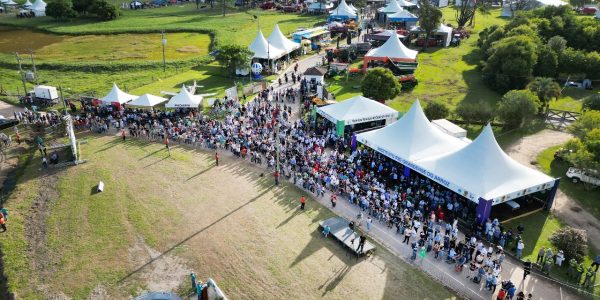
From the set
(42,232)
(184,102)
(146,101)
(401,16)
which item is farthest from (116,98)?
(401,16)

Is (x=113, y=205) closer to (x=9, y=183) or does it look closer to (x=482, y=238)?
(x=9, y=183)

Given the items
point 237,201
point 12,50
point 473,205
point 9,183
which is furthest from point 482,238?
point 12,50

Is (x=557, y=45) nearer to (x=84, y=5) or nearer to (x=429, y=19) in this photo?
(x=429, y=19)

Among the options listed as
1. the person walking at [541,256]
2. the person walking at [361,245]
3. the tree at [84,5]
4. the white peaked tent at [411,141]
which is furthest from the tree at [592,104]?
the tree at [84,5]

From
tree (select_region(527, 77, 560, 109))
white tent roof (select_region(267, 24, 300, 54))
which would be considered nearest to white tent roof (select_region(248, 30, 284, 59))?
white tent roof (select_region(267, 24, 300, 54))

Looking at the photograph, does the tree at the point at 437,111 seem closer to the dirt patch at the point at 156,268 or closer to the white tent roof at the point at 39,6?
the dirt patch at the point at 156,268

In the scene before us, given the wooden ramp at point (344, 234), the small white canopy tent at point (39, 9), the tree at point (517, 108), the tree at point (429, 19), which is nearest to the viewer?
the wooden ramp at point (344, 234)

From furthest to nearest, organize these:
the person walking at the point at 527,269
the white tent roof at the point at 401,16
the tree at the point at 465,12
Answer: the white tent roof at the point at 401,16 → the tree at the point at 465,12 → the person walking at the point at 527,269
